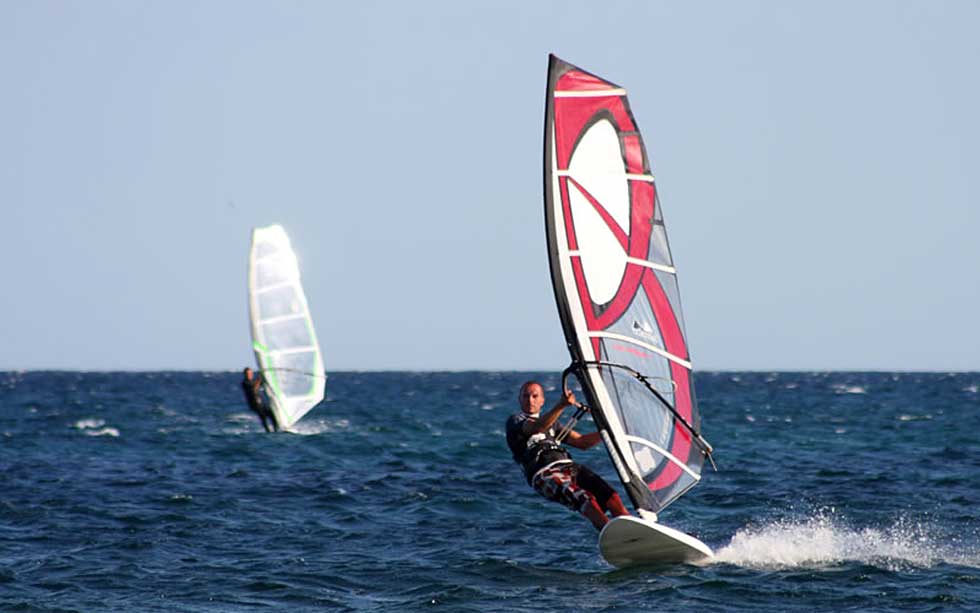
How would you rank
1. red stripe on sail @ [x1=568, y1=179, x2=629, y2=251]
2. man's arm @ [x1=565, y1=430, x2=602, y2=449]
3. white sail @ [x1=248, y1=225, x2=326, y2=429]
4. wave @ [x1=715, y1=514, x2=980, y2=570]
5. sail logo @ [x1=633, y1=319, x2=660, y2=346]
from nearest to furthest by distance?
1. red stripe on sail @ [x1=568, y1=179, x2=629, y2=251]
2. sail logo @ [x1=633, y1=319, x2=660, y2=346]
3. man's arm @ [x1=565, y1=430, x2=602, y2=449]
4. wave @ [x1=715, y1=514, x2=980, y2=570]
5. white sail @ [x1=248, y1=225, x2=326, y2=429]

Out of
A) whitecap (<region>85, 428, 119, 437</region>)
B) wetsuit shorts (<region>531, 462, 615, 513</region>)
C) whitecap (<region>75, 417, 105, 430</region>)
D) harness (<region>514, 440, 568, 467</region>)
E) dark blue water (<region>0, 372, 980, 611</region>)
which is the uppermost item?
harness (<region>514, 440, 568, 467</region>)

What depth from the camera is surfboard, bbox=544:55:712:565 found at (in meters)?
10.0

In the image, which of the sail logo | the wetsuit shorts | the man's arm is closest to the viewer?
the sail logo

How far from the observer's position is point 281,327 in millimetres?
34031

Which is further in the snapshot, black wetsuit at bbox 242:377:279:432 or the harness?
black wetsuit at bbox 242:377:279:432

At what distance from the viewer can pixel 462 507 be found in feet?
55.2

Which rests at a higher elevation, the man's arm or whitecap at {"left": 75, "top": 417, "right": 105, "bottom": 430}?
the man's arm

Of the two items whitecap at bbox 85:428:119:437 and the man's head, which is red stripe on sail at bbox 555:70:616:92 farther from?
whitecap at bbox 85:428:119:437

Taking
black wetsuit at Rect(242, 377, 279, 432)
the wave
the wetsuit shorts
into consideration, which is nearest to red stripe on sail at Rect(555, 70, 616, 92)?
the wetsuit shorts

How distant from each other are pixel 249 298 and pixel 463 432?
6.29 m

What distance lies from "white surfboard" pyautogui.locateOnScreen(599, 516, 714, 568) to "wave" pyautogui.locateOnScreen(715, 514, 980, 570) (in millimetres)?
676

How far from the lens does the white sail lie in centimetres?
3341

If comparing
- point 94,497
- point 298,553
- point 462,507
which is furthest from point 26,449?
point 298,553

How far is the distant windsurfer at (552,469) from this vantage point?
1082cm
